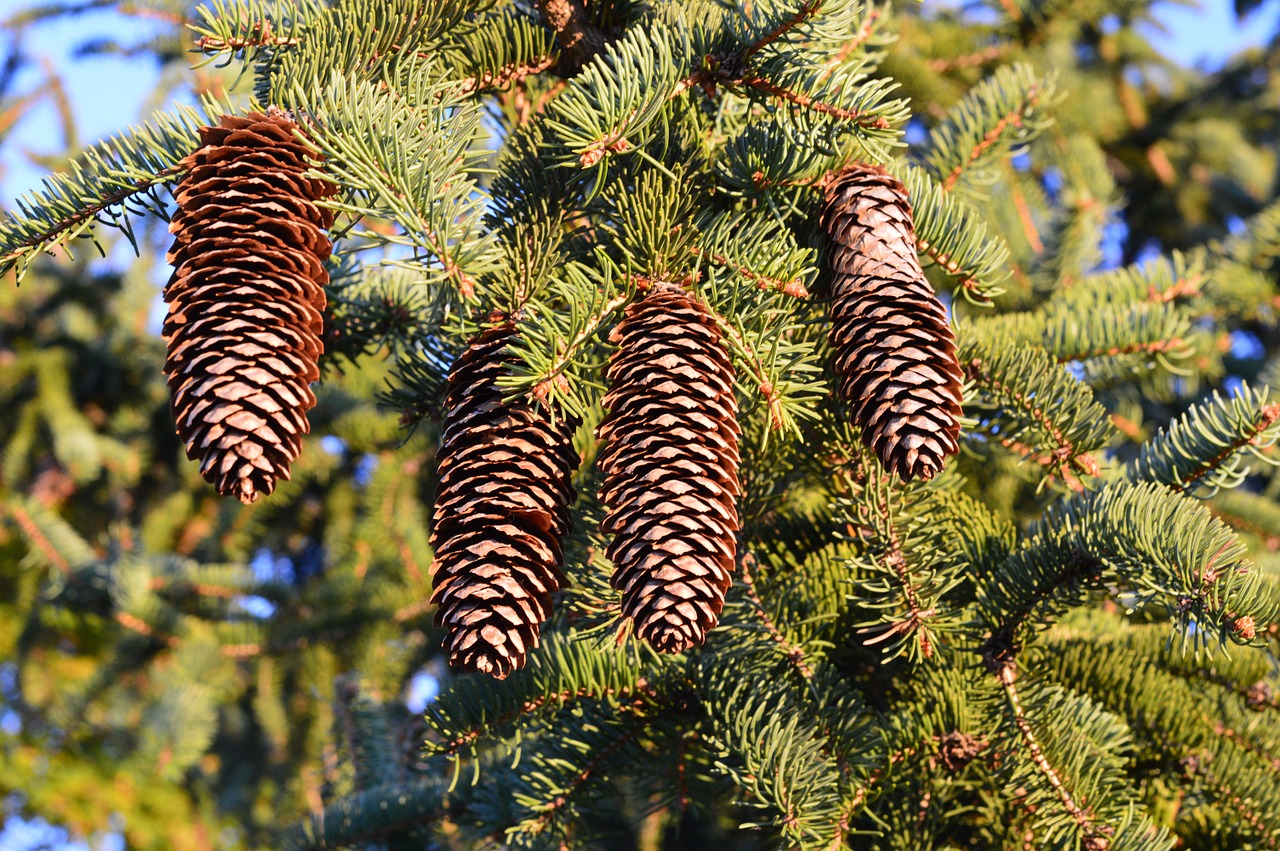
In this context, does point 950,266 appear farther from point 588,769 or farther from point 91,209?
point 91,209

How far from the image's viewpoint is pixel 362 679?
2412mm

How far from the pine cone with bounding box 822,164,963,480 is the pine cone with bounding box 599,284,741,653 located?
5.2 inches

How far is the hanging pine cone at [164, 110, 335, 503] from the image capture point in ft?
2.79

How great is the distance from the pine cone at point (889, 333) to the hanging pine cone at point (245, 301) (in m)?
0.50

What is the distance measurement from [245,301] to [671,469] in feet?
1.28

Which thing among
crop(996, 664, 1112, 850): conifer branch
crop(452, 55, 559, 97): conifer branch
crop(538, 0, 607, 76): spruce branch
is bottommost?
crop(996, 664, 1112, 850): conifer branch

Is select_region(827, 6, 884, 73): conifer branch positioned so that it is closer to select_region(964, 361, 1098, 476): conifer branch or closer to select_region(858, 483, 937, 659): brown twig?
select_region(964, 361, 1098, 476): conifer branch

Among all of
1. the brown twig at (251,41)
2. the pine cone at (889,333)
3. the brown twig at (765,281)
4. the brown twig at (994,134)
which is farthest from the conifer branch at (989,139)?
the brown twig at (251,41)

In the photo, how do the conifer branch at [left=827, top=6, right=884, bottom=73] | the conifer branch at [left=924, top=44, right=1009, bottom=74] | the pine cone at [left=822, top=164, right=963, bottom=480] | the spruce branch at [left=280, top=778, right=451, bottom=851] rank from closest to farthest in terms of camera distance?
the pine cone at [left=822, top=164, right=963, bottom=480]
the conifer branch at [left=827, top=6, right=884, bottom=73]
the spruce branch at [left=280, top=778, right=451, bottom=851]
the conifer branch at [left=924, top=44, right=1009, bottom=74]

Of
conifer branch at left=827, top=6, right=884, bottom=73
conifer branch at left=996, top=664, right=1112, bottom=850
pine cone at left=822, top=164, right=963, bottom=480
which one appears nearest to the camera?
pine cone at left=822, top=164, right=963, bottom=480

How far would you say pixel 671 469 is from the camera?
0.92 meters

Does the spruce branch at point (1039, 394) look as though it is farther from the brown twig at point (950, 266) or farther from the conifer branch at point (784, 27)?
the conifer branch at point (784, 27)

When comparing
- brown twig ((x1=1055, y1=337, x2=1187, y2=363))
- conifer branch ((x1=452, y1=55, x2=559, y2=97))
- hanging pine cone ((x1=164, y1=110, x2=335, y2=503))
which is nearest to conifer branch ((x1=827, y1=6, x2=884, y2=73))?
conifer branch ((x1=452, y1=55, x2=559, y2=97))

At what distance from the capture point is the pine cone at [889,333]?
0.96 metres
